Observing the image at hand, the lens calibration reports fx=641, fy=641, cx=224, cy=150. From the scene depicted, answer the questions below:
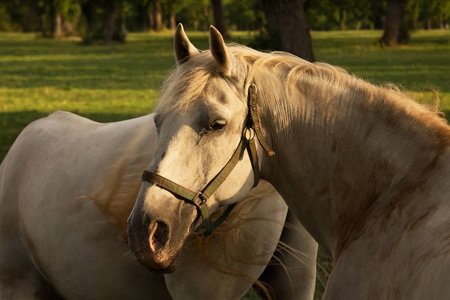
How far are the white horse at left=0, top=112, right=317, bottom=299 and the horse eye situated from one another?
650mm

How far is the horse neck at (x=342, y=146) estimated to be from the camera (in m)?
2.54

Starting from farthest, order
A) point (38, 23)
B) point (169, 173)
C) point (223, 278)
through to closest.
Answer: point (38, 23) < point (223, 278) < point (169, 173)

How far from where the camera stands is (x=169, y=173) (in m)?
2.48

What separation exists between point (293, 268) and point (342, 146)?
3.38 feet

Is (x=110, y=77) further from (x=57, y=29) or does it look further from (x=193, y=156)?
(x=57, y=29)

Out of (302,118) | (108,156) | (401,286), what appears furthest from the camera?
(108,156)

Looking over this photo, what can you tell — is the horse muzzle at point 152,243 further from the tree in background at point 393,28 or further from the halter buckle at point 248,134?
the tree in background at point 393,28

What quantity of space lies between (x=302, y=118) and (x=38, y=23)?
82.9 m

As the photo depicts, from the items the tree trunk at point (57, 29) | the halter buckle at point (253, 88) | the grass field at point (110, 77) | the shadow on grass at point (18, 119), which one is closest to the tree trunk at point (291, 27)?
the grass field at point (110, 77)

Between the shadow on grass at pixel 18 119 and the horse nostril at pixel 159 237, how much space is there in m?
8.16

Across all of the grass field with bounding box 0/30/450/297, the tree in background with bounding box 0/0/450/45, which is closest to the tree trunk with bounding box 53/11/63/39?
the tree in background with bounding box 0/0/450/45

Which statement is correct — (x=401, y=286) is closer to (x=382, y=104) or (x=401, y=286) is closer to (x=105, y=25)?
(x=382, y=104)

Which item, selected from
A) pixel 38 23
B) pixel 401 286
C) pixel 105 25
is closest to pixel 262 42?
pixel 401 286

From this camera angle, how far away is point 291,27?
1512 centimetres
